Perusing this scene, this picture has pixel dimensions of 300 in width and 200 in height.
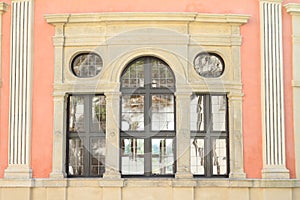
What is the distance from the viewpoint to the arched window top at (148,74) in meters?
14.7


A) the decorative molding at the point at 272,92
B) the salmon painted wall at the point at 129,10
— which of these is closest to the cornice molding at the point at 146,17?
the salmon painted wall at the point at 129,10

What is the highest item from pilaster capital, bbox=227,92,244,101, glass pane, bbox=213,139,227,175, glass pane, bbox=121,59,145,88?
glass pane, bbox=121,59,145,88

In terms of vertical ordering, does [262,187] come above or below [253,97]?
below

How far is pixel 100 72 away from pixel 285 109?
15.5 ft

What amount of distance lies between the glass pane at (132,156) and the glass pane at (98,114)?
667 millimetres

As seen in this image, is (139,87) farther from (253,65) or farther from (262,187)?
(262,187)

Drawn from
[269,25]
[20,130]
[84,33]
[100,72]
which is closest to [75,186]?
[20,130]

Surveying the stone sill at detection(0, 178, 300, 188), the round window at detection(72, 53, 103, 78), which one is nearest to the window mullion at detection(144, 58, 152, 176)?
the stone sill at detection(0, 178, 300, 188)

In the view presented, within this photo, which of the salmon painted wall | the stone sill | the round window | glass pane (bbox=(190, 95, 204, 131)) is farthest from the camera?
the round window

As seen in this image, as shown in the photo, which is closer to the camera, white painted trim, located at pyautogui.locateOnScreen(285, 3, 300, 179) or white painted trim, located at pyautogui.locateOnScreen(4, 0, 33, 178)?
white painted trim, located at pyautogui.locateOnScreen(4, 0, 33, 178)

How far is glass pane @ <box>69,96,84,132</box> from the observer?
578 inches

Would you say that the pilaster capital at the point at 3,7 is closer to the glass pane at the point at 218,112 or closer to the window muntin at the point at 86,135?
the window muntin at the point at 86,135

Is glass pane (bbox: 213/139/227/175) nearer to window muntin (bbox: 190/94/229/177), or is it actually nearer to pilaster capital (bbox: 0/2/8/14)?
window muntin (bbox: 190/94/229/177)

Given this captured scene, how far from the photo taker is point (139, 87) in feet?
48.2
